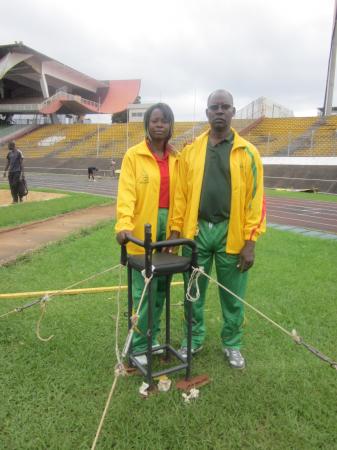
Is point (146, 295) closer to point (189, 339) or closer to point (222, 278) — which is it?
point (189, 339)

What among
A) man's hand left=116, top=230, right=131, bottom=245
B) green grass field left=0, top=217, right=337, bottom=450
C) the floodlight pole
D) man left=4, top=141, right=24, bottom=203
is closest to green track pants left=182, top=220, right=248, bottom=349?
green grass field left=0, top=217, right=337, bottom=450

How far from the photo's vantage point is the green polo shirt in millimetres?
2635

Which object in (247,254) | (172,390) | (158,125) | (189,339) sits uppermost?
(158,125)

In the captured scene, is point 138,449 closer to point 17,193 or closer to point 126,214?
point 126,214

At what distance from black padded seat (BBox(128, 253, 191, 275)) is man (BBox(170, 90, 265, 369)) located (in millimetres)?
333

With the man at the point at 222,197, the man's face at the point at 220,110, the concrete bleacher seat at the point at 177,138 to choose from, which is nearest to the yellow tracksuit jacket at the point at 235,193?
the man at the point at 222,197

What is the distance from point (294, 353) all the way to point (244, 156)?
1.56 m

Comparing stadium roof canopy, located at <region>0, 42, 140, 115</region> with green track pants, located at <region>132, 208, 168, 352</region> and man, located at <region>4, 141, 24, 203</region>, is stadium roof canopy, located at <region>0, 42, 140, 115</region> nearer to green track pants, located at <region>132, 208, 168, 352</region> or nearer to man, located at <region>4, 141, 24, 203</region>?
man, located at <region>4, 141, 24, 203</region>

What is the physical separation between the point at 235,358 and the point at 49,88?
4586 centimetres

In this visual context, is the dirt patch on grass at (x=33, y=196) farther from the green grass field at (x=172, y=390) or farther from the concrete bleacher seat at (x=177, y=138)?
the concrete bleacher seat at (x=177, y=138)

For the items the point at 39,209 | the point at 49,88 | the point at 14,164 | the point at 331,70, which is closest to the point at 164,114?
the point at 39,209

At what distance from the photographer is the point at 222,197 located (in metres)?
2.64

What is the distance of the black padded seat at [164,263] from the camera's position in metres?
2.26

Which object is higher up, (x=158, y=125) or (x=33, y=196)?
(x=158, y=125)
